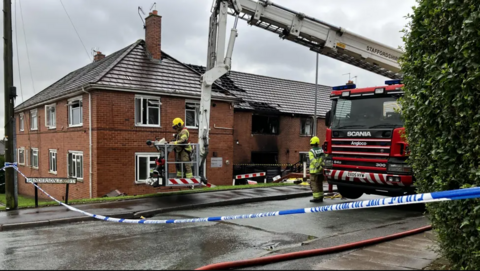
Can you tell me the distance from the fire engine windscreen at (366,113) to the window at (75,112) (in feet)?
39.3

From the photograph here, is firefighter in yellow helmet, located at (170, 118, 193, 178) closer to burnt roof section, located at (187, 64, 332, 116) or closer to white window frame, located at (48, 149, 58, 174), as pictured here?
burnt roof section, located at (187, 64, 332, 116)

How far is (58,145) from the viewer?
19766 mm

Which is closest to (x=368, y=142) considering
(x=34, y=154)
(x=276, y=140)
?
(x=276, y=140)

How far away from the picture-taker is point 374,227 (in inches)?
276

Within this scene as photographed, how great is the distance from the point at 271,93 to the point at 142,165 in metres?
11.9

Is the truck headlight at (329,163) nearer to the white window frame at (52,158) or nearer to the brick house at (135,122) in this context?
the brick house at (135,122)

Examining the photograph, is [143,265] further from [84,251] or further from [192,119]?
[192,119]

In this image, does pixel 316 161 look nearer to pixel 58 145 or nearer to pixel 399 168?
pixel 399 168

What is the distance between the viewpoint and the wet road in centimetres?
499

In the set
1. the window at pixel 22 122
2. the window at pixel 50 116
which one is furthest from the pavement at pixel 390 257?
the window at pixel 22 122

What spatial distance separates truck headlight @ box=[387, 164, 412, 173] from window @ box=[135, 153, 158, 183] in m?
11.3

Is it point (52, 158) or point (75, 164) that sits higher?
point (52, 158)

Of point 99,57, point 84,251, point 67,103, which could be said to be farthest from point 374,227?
point 99,57

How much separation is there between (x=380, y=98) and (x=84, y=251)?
7002 millimetres
